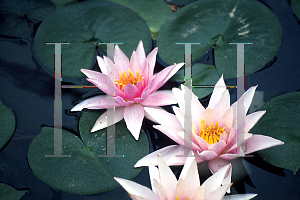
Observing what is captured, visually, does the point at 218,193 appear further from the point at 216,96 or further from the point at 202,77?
the point at 202,77

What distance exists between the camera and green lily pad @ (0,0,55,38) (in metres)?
2.69

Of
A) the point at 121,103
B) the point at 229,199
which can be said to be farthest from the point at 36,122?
the point at 229,199

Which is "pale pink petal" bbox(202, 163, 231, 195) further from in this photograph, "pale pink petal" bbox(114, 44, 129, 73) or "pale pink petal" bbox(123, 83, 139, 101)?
"pale pink petal" bbox(114, 44, 129, 73)

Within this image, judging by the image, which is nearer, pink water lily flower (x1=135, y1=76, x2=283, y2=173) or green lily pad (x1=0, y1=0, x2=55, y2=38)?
pink water lily flower (x1=135, y1=76, x2=283, y2=173)

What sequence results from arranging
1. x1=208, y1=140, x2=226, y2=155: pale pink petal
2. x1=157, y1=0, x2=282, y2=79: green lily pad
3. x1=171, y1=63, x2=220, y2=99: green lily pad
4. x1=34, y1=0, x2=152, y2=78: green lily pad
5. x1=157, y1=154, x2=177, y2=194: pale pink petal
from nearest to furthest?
x1=157, y1=154, x2=177, y2=194: pale pink petal, x1=208, y1=140, x2=226, y2=155: pale pink petal, x1=171, y1=63, x2=220, y2=99: green lily pad, x1=157, y1=0, x2=282, y2=79: green lily pad, x1=34, y1=0, x2=152, y2=78: green lily pad

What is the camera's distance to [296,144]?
69.9 inches

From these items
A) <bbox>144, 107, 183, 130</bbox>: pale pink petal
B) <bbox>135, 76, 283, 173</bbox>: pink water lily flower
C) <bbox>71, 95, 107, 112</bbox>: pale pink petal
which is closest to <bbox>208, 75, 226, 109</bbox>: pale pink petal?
<bbox>135, 76, 283, 173</bbox>: pink water lily flower

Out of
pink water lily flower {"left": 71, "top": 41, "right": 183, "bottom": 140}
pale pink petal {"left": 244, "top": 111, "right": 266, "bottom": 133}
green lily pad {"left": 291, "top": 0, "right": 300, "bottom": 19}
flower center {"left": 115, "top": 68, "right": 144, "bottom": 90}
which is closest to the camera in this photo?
pale pink petal {"left": 244, "top": 111, "right": 266, "bottom": 133}

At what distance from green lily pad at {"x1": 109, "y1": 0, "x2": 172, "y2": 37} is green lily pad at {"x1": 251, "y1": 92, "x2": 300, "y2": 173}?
144 centimetres

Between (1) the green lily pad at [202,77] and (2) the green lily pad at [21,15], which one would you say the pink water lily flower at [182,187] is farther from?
(2) the green lily pad at [21,15]

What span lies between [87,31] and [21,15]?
0.87 metres

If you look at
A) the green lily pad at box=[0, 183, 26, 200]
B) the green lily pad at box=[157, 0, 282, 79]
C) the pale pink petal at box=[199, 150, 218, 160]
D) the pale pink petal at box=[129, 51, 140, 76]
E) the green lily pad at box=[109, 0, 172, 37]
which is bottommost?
the green lily pad at box=[0, 183, 26, 200]

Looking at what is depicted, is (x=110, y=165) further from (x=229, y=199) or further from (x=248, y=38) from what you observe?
(x=248, y=38)

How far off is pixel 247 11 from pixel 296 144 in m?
1.46
